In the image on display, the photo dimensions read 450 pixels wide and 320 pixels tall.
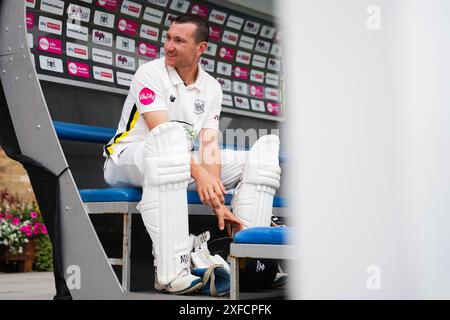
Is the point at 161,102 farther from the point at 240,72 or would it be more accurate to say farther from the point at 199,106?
the point at 240,72

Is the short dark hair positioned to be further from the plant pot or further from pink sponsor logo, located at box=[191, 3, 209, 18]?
the plant pot

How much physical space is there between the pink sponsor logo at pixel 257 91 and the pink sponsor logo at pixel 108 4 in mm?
1184

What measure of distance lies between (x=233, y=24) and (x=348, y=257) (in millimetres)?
3474

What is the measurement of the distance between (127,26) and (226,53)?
794mm

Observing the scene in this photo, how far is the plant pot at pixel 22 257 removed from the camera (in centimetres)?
666

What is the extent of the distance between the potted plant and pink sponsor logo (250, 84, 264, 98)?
10.6 feet

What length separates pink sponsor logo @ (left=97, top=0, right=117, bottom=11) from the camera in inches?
145

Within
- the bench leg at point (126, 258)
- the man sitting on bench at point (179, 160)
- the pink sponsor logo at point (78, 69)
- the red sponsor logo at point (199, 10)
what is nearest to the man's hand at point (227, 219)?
the man sitting on bench at point (179, 160)

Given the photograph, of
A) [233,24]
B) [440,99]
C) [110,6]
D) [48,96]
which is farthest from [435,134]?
[233,24]

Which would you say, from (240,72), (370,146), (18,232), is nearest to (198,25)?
(240,72)

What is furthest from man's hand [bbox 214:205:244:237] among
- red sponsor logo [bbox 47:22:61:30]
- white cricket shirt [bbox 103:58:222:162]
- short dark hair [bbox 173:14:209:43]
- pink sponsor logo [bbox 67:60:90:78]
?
red sponsor logo [bbox 47:22:61:30]

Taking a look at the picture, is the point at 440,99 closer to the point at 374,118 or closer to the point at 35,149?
the point at 374,118

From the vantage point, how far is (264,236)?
6.95 feet

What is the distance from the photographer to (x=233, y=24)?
4367mm
